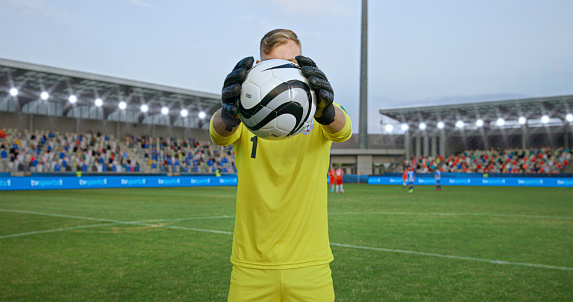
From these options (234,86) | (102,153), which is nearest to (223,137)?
(234,86)

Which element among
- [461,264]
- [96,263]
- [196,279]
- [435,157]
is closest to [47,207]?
[96,263]

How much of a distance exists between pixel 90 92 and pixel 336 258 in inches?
1568

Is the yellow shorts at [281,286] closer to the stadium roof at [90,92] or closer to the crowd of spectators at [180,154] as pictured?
the stadium roof at [90,92]

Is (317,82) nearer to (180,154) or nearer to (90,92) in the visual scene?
(90,92)

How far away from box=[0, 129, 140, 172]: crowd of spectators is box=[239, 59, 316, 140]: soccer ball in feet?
109

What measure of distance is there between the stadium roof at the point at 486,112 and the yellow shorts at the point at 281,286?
168ft

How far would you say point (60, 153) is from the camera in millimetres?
35938

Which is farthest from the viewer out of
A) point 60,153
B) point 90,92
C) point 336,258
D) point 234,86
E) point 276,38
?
point 90,92

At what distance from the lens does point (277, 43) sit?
2369 mm

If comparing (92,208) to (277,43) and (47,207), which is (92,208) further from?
(277,43)

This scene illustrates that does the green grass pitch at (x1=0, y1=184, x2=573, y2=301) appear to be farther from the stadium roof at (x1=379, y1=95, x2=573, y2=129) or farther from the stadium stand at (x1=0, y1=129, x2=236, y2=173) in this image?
the stadium roof at (x1=379, y1=95, x2=573, y2=129)

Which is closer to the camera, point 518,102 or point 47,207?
point 47,207

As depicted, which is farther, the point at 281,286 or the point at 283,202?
the point at 283,202

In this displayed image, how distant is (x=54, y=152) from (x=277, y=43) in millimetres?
38488
